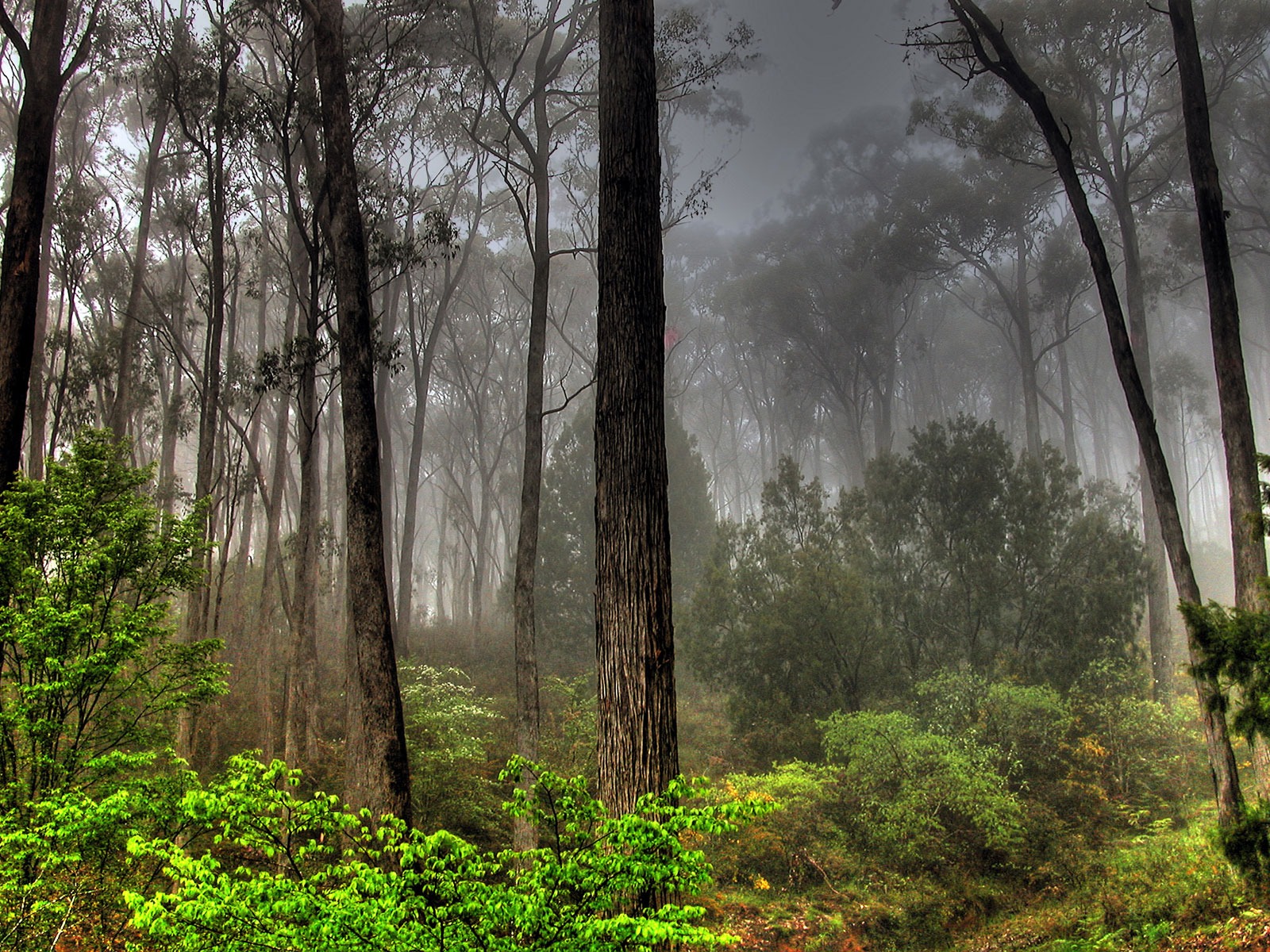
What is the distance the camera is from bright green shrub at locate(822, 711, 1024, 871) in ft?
34.8

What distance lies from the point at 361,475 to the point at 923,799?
30.0 ft

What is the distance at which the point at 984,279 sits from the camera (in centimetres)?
3403

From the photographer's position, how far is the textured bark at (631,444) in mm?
4367

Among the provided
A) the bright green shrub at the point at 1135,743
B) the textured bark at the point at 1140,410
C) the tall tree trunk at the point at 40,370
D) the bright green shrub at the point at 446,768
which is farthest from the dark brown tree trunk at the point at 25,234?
the bright green shrub at the point at 1135,743

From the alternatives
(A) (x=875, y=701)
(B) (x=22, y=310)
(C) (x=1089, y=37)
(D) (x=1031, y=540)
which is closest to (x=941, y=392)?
(C) (x=1089, y=37)

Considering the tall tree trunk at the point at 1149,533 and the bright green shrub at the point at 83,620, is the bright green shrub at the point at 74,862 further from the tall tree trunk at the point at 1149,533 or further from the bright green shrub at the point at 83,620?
the tall tree trunk at the point at 1149,533

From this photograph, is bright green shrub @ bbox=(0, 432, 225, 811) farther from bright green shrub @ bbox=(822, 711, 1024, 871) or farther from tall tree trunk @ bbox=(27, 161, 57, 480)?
tall tree trunk @ bbox=(27, 161, 57, 480)

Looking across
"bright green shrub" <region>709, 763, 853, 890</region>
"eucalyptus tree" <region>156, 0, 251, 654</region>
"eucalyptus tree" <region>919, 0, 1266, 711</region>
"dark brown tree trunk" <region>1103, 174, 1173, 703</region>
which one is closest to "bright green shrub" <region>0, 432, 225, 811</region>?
"eucalyptus tree" <region>156, 0, 251, 654</region>

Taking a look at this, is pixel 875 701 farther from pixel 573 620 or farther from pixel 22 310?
pixel 22 310

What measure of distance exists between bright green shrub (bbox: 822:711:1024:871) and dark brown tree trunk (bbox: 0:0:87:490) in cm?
1134

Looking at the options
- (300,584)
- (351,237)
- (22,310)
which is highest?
(351,237)

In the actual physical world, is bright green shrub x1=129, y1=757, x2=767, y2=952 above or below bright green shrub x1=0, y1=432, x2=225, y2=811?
below

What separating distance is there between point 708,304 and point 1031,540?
2389 cm

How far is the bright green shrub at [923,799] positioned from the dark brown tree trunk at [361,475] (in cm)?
750
